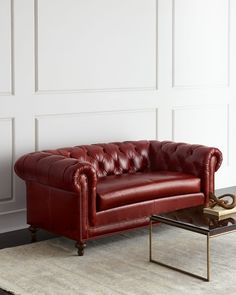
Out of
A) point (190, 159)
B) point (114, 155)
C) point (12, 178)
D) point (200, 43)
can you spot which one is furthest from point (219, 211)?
point (200, 43)

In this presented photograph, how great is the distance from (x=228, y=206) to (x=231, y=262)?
38 cm

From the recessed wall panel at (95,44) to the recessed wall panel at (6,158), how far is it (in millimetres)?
459

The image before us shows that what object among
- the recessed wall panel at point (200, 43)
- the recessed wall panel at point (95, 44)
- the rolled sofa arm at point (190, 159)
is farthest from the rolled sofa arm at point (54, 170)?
the recessed wall panel at point (200, 43)

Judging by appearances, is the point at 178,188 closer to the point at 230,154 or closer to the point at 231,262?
the point at 231,262

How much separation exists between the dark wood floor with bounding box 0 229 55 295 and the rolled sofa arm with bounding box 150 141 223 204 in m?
1.19

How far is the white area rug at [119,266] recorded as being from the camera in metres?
3.90

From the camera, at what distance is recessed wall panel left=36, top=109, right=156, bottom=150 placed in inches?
215

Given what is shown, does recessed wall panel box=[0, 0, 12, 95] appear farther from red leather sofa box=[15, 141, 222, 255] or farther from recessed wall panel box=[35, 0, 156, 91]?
red leather sofa box=[15, 141, 222, 255]

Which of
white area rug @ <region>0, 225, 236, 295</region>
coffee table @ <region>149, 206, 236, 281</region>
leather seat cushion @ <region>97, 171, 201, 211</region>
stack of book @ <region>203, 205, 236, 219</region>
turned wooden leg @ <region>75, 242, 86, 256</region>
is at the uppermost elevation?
leather seat cushion @ <region>97, 171, 201, 211</region>

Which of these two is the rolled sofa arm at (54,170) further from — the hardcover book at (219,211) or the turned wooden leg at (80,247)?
the hardcover book at (219,211)

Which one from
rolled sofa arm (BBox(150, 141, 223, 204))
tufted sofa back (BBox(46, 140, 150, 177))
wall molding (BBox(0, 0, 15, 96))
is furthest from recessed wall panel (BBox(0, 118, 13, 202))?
rolled sofa arm (BBox(150, 141, 223, 204))

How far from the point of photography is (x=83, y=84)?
18.8 ft

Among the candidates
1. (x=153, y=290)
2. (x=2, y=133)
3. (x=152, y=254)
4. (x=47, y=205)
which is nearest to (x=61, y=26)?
(x=2, y=133)

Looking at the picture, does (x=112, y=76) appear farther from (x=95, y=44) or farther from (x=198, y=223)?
(x=198, y=223)
